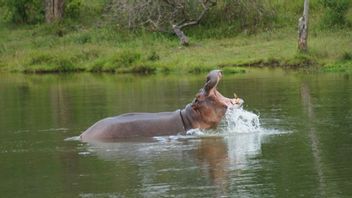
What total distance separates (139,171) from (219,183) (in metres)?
1.45

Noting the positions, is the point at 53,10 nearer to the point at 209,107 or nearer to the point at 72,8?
the point at 72,8

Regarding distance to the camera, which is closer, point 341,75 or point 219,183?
point 219,183

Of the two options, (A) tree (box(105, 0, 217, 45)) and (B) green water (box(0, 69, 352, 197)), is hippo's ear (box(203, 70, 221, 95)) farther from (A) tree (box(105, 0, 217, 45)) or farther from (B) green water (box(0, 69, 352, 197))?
(A) tree (box(105, 0, 217, 45))

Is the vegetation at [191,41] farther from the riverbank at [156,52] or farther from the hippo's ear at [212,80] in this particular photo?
the hippo's ear at [212,80]

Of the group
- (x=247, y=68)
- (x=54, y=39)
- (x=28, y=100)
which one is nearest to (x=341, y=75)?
(x=247, y=68)

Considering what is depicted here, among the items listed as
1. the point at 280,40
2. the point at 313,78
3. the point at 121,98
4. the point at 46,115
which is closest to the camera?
the point at 46,115

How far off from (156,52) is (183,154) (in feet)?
91.8

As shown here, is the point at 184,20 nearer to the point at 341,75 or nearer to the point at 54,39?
the point at 54,39

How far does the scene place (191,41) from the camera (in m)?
42.4

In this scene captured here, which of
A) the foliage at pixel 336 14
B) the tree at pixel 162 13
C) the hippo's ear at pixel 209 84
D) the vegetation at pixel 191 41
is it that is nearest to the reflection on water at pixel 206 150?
the hippo's ear at pixel 209 84

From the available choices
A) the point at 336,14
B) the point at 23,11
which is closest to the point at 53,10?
the point at 23,11

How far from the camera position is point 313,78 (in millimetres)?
27641

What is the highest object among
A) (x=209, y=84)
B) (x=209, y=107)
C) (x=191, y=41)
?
(x=209, y=84)

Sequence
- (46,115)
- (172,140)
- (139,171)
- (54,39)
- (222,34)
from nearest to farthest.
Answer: (139,171) → (172,140) → (46,115) → (222,34) → (54,39)
